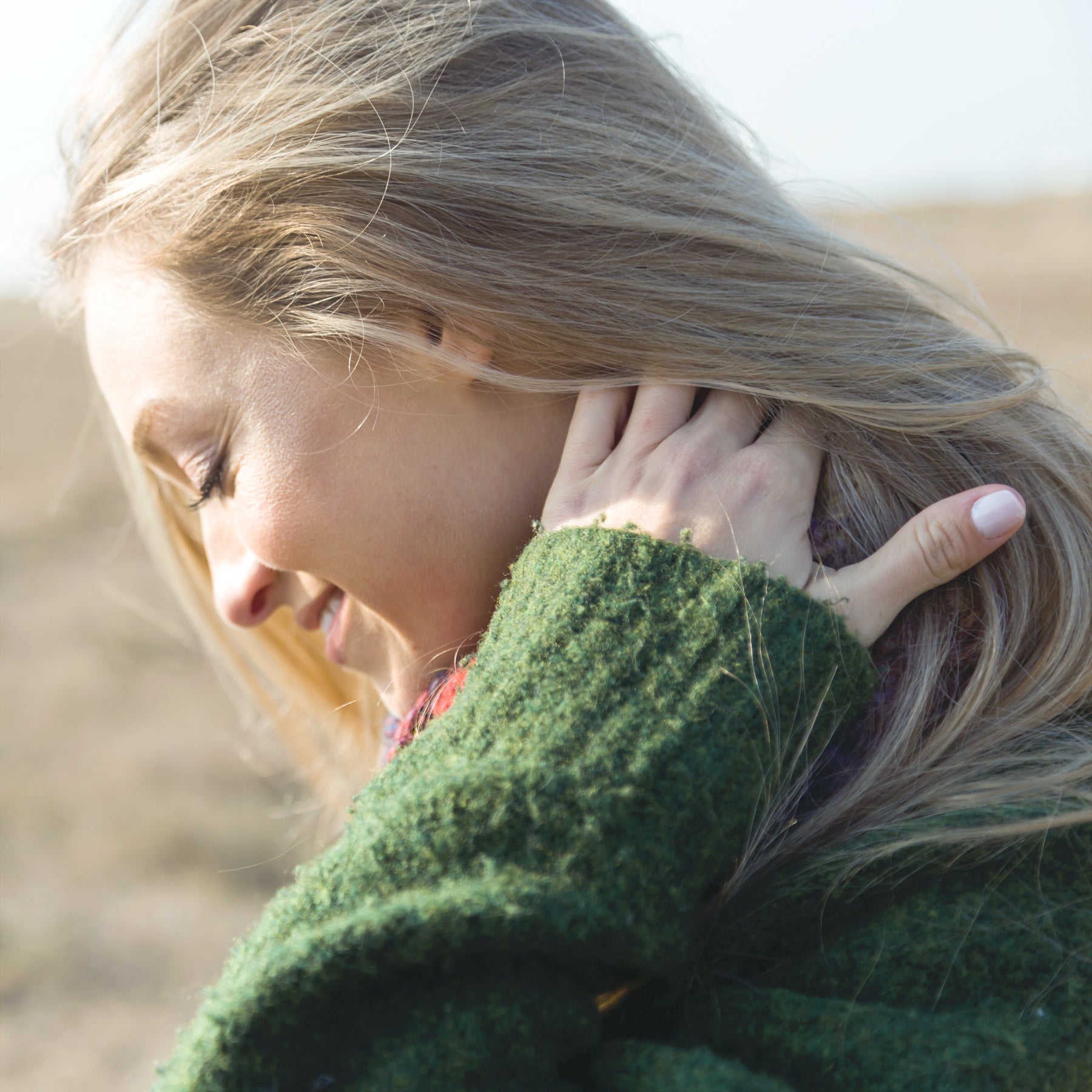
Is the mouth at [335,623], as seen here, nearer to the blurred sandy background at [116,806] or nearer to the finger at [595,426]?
the finger at [595,426]

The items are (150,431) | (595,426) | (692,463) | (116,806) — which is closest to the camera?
(692,463)

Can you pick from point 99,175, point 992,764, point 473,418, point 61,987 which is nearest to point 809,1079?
point 992,764

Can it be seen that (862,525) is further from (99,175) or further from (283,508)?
(99,175)

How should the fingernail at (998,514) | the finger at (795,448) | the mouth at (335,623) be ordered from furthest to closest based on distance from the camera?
the mouth at (335,623), the finger at (795,448), the fingernail at (998,514)

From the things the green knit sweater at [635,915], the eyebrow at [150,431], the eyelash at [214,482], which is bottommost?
the green knit sweater at [635,915]

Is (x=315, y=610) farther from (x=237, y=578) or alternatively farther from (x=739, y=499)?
(x=739, y=499)

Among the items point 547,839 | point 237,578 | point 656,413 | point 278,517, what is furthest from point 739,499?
point 237,578

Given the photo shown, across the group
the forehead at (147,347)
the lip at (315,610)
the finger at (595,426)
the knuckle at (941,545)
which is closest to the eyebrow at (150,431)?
the forehead at (147,347)

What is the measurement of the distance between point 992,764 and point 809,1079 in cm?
52

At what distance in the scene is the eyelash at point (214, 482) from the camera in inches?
70.0

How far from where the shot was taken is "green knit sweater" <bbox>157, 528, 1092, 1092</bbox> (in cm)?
115

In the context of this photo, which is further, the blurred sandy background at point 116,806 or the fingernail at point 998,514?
the blurred sandy background at point 116,806

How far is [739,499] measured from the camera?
1.52 meters

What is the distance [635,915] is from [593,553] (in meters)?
0.50
